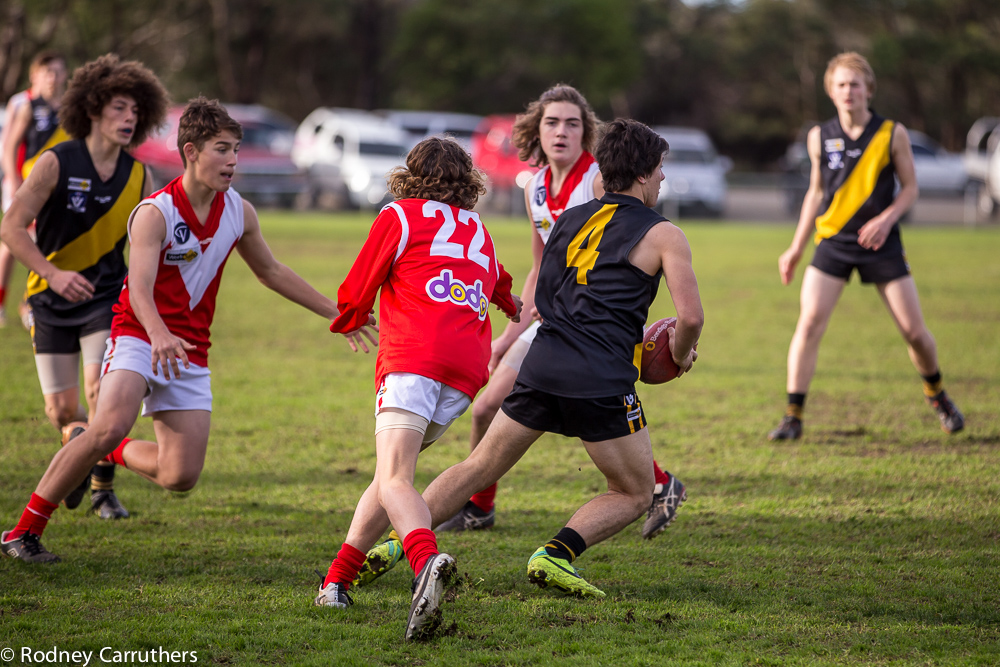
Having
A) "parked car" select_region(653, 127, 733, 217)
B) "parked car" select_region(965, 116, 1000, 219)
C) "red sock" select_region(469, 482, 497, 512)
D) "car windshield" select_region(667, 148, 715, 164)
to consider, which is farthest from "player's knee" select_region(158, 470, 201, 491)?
"parked car" select_region(965, 116, 1000, 219)

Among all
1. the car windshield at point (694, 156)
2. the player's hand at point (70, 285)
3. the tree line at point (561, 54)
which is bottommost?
the player's hand at point (70, 285)

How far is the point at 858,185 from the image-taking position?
690 centimetres

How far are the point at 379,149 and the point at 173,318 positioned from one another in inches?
870

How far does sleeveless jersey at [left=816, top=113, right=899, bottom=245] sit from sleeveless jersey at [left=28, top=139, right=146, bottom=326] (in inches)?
179

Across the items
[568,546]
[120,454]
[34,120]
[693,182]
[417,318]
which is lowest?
[568,546]

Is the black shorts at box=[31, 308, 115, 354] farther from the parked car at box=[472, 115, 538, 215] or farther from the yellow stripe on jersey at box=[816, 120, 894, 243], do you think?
the parked car at box=[472, 115, 538, 215]

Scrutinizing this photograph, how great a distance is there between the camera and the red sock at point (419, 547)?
3.56 meters

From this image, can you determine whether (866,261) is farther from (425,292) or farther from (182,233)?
(182,233)

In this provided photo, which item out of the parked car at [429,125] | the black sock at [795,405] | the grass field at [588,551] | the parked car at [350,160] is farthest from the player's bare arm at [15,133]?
the parked car at [429,125]

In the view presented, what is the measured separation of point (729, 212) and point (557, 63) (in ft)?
57.3

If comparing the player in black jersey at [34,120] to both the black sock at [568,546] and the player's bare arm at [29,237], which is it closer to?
the player's bare arm at [29,237]

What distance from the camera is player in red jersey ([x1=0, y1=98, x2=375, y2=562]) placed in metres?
4.32

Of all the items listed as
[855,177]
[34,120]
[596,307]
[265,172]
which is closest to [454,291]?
[596,307]

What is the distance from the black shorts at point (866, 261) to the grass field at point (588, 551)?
1.11 metres
